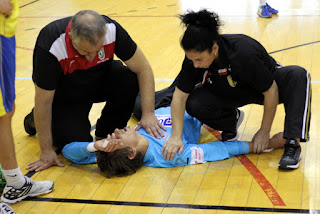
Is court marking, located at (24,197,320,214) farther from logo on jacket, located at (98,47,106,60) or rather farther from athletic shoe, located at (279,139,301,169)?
logo on jacket, located at (98,47,106,60)

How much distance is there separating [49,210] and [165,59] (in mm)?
2382

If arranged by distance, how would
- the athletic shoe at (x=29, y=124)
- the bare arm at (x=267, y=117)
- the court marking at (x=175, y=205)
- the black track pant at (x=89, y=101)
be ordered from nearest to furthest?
1. the court marking at (x=175, y=205)
2. the bare arm at (x=267, y=117)
3. the black track pant at (x=89, y=101)
4. the athletic shoe at (x=29, y=124)

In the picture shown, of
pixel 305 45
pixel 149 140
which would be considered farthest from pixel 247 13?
pixel 149 140

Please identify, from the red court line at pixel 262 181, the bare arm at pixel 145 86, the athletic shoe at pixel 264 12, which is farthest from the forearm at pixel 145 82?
the athletic shoe at pixel 264 12

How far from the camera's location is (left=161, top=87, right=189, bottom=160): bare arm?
107 inches

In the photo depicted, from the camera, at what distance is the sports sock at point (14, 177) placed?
245 centimetres

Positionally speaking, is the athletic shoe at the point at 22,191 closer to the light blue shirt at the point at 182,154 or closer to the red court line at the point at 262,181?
the light blue shirt at the point at 182,154

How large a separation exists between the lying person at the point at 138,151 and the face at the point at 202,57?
1.77 feet

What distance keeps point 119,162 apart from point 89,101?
0.56 m

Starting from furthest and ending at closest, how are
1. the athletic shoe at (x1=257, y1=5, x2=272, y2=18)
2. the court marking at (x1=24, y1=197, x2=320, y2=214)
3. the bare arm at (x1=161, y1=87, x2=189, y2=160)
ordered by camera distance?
the athletic shoe at (x1=257, y1=5, x2=272, y2=18)
the bare arm at (x1=161, y1=87, x2=189, y2=160)
the court marking at (x1=24, y1=197, x2=320, y2=214)

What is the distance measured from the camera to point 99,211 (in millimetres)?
2410

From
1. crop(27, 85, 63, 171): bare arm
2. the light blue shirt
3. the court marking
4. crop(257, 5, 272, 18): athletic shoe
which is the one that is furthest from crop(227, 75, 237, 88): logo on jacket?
crop(257, 5, 272, 18): athletic shoe

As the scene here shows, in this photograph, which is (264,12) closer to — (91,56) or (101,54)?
(101,54)

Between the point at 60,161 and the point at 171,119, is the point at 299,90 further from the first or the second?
the point at 60,161
